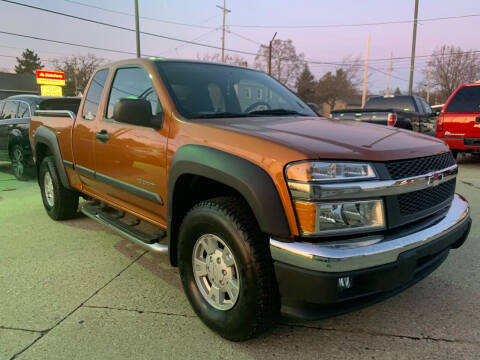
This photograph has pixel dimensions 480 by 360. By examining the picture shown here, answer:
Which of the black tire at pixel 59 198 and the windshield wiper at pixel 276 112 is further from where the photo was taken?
the black tire at pixel 59 198

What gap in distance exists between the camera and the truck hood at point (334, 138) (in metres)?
2.04

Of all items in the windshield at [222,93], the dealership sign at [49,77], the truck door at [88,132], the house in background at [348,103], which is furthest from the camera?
the house in background at [348,103]

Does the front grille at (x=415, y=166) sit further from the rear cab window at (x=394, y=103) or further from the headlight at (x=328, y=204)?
the rear cab window at (x=394, y=103)

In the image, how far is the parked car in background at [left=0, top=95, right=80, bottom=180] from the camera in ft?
24.8

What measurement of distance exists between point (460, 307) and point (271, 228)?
69.5 inches

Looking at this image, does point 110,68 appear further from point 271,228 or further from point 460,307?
point 460,307

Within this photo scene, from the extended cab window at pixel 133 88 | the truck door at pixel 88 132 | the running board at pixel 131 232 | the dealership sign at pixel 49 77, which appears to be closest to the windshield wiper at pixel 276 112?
the extended cab window at pixel 133 88

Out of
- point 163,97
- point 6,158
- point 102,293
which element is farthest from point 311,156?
point 6,158

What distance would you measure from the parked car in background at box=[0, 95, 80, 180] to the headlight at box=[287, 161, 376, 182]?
640cm

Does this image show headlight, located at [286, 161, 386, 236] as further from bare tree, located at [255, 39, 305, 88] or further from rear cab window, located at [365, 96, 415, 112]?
bare tree, located at [255, 39, 305, 88]

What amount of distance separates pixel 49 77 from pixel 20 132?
34354 mm

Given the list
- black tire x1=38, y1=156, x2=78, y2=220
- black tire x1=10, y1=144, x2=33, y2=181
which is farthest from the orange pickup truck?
black tire x1=10, y1=144, x2=33, y2=181

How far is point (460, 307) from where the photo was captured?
277 centimetres

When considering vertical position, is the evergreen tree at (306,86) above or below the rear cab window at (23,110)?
above
